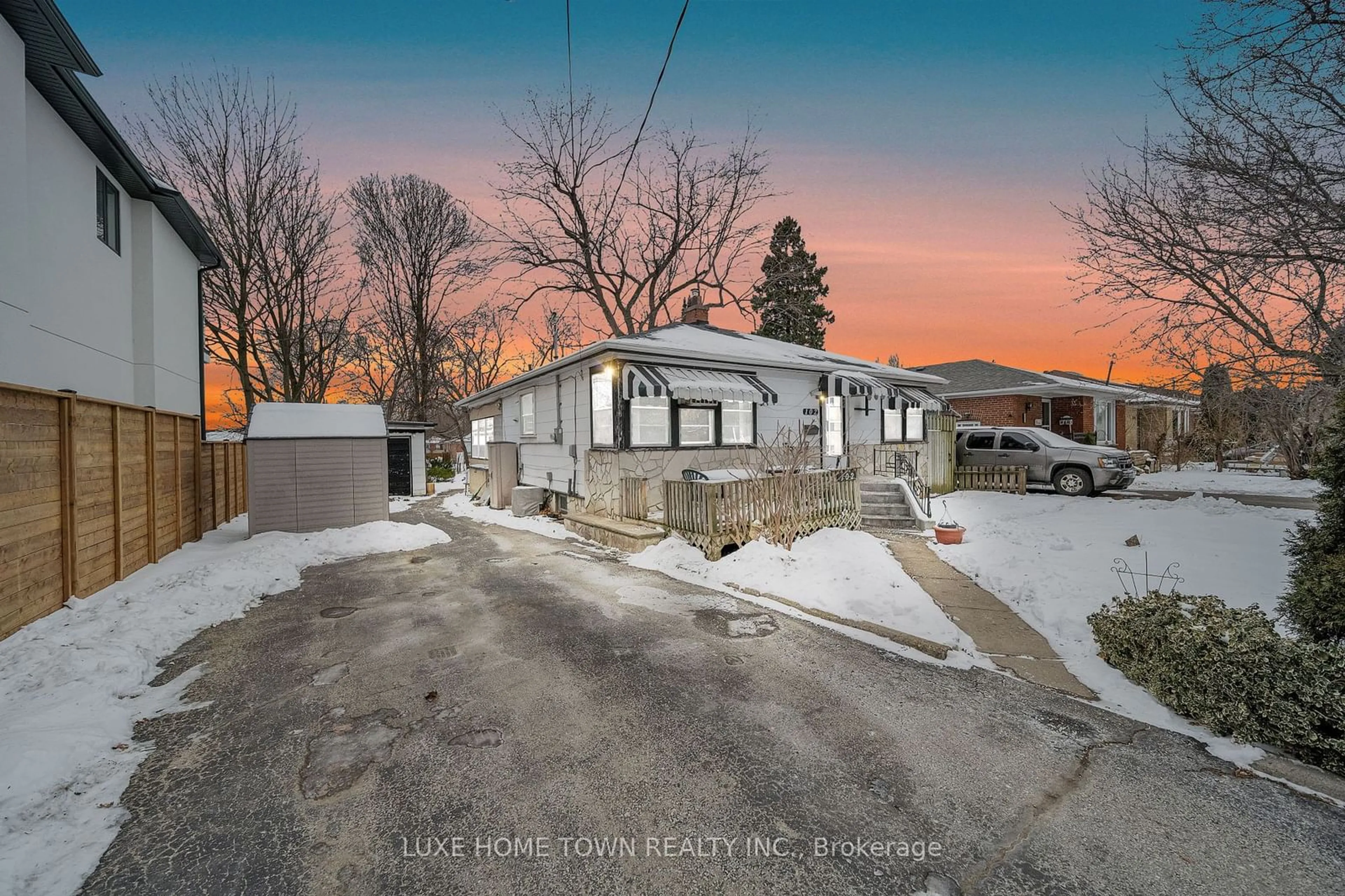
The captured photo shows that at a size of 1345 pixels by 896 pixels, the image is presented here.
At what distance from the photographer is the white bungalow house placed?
35.5ft

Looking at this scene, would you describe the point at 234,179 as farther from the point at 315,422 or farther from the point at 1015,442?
the point at 1015,442

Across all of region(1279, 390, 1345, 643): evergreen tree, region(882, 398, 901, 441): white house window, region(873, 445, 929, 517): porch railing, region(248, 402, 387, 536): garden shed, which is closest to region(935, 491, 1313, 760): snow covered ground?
region(873, 445, 929, 517): porch railing

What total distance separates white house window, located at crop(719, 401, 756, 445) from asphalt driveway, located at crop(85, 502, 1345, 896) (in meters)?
7.76

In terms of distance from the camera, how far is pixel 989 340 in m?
13.5

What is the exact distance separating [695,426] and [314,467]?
790 cm

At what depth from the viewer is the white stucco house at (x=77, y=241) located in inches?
238

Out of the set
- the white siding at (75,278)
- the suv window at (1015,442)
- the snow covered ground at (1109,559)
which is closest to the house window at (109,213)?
the white siding at (75,278)

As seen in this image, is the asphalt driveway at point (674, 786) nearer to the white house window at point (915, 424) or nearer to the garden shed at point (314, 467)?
the garden shed at point (314, 467)

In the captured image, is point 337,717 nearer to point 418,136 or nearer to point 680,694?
point 680,694

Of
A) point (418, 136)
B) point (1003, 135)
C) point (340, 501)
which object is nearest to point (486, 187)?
point (418, 136)

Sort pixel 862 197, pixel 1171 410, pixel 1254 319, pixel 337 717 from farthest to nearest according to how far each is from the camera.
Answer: pixel 1171 410, pixel 862 197, pixel 1254 319, pixel 337 717

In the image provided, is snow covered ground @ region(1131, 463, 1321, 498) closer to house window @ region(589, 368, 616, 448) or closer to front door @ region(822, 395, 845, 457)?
front door @ region(822, 395, 845, 457)

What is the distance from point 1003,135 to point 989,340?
5673 millimetres

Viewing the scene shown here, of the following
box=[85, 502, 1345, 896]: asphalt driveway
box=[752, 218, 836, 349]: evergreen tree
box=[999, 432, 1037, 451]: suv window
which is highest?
box=[752, 218, 836, 349]: evergreen tree
